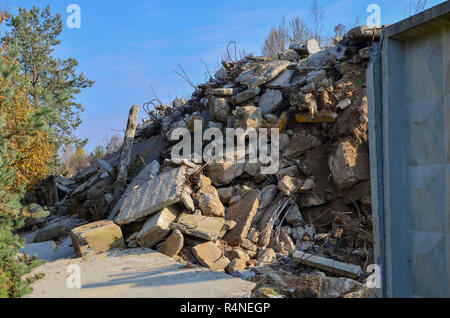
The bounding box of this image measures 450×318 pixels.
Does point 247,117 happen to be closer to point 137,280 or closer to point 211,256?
point 211,256

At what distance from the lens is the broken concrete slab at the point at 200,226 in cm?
571

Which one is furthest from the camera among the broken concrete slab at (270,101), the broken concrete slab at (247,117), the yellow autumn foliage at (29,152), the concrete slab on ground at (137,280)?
the yellow autumn foliage at (29,152)

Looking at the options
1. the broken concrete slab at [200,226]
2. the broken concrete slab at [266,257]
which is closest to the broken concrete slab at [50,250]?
the broken concrete slab at [200,226]

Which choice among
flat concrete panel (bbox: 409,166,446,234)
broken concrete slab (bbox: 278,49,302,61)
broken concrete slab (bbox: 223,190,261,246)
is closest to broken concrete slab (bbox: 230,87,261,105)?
broken concrete slab (bbox: 278,49,302,61)

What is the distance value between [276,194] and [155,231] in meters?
2.40

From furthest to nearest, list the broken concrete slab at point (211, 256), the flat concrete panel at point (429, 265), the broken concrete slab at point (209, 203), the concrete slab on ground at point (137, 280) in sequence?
the broken concrete slab at point (209, 203), the broken concrete slab at point (211, 256), the concrete slab on ground at point (137, 280), the flat concrete panel at point (429, 265)

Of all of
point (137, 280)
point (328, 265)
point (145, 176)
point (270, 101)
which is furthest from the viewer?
point (270, 101)

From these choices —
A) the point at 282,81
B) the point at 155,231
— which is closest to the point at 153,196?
the point at 155,231

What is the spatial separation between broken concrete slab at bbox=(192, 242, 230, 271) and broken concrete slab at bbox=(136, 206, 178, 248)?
62 cm

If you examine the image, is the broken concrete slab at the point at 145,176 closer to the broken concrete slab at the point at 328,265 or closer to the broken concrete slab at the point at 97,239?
the broken concrete slab at the point at 97,239

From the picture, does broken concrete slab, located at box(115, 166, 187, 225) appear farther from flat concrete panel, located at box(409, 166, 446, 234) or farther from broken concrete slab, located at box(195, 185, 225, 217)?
flat concrete panel, located at box(409, 166, 446, 234)

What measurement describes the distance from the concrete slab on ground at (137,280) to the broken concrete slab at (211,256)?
0.43m

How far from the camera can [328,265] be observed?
5.34 metres

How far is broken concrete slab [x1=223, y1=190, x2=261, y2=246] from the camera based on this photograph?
6074 mm
